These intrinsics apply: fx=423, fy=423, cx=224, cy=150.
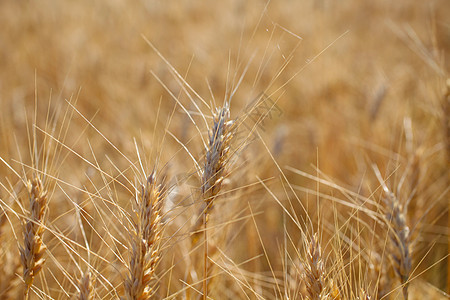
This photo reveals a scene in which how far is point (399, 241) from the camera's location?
3.05 ft

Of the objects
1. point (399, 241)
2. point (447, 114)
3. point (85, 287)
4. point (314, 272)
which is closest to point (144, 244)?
point (85, 287)

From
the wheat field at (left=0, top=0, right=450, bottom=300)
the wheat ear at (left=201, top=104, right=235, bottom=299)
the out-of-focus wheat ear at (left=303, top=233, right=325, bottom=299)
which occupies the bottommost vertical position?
the wheat field at (left=0, top=0, right=450, bottom=300)

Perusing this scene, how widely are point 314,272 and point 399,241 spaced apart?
0.27 m

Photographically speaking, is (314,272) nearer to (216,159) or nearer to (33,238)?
(216,159)

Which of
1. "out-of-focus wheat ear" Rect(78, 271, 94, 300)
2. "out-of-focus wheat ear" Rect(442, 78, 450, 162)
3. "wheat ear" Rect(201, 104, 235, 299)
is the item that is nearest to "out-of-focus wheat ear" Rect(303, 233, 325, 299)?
"wheat ear" Rect(201, 104, 235, 299)

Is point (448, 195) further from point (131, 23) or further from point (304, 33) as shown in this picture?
point (131, 23)

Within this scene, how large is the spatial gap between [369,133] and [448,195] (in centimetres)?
52

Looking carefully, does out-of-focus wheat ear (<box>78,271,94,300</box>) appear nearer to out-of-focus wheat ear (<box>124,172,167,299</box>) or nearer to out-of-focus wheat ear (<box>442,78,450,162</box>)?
out-of-focus wheat ear (<box>124,172,167,299</box>)

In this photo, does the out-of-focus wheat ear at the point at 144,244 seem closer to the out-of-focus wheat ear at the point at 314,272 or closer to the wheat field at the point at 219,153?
the wheat field at the point at 219,153

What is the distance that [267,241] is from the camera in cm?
210

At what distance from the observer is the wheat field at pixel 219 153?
0.81 metres

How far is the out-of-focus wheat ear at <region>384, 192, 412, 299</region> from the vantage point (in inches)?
36.3

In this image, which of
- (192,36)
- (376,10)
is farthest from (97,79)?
(376,10)

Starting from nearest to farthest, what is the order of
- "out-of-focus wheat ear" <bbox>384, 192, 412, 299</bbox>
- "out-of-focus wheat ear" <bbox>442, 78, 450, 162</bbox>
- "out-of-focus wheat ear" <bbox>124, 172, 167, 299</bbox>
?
"out-of-focus wheat ear" <bbox>124, 172, 167, 299</bbox>, "out-of-focus wheat ear" <bbox>384, 192, 412, 299</bbox>, "out-of-focus wheat ear" <bbox>442, 78, 450, 162</bbox>
